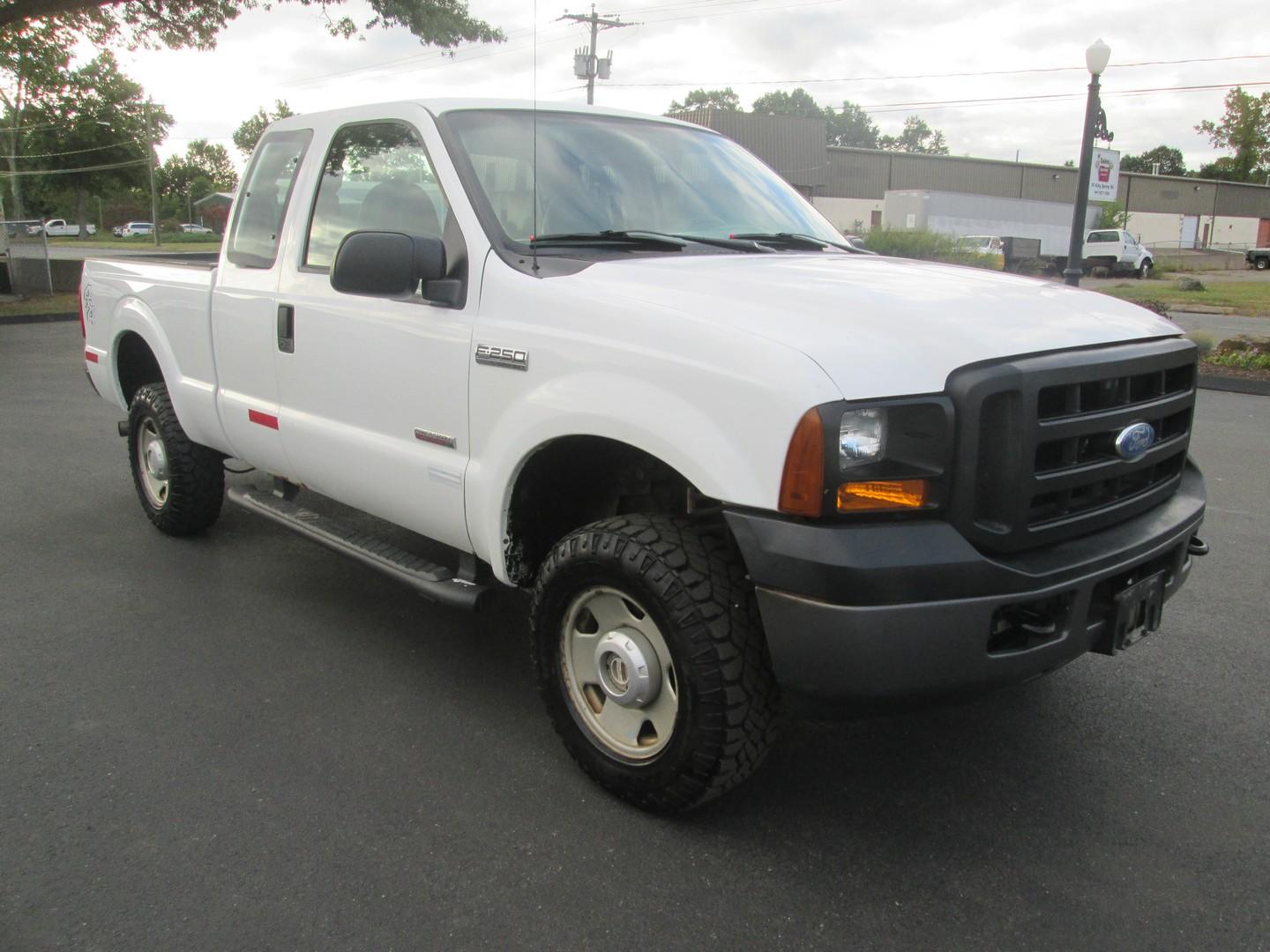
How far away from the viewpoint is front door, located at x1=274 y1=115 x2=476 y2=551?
3.40 m

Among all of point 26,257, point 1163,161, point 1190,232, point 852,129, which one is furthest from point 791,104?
point 26,257

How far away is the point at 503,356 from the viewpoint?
3.14 m

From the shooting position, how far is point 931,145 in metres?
152

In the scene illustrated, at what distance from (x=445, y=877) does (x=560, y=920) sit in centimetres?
34

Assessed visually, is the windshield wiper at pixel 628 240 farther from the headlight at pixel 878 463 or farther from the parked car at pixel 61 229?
the parked car at pixel 61 229

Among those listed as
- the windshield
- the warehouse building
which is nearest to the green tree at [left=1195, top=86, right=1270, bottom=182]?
the warehouse building

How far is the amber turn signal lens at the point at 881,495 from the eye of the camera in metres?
2.44

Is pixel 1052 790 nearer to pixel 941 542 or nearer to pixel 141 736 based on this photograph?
pixel 941 542

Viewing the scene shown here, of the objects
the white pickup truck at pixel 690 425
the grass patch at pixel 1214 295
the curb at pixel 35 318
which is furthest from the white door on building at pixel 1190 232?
the white pickup truck at pixel 690 425

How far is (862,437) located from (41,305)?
2052 centimetres

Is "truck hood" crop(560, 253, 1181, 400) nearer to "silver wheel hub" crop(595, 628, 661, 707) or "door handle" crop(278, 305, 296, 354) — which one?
"silver wheel hub" crop(595, 628, 661, 707)

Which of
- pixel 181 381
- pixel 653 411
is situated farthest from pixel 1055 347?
pixel 181 381

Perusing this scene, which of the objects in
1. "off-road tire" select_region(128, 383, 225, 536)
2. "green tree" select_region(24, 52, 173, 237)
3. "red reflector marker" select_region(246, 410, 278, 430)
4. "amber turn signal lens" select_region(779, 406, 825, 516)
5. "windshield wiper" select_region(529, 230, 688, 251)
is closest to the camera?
"amber turn signal lens" select_region(779, 406, 825, 516)

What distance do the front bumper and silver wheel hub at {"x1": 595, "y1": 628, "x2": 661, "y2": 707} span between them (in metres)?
0.44
